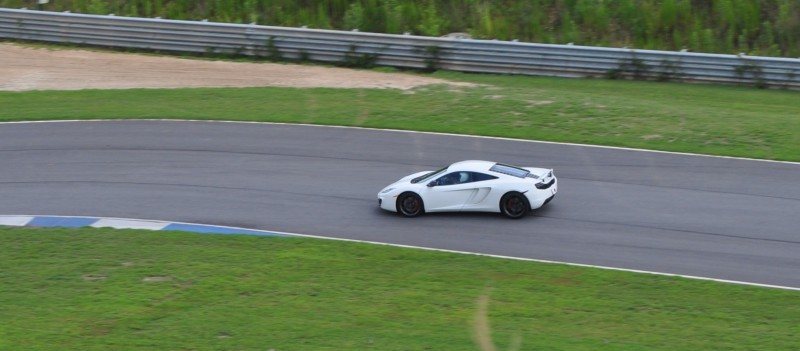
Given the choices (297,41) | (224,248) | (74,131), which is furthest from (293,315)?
(297,41)

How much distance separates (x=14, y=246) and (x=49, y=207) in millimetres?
2395

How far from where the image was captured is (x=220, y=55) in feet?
105

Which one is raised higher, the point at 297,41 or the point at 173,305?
the point at 297,41

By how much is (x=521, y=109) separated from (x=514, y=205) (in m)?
6.96

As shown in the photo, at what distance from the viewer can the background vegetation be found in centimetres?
3131

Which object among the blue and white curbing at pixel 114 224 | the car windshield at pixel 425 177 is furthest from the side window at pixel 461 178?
the blue and white curbing at pixel 114 224

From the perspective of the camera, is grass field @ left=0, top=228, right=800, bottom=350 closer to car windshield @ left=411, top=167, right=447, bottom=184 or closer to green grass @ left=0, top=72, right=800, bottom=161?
car windshield @ left=411, top=167, right=447, bottom=184

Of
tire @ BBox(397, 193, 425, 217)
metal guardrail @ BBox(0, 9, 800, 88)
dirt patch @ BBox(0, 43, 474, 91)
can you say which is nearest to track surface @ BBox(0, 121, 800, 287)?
tire @ BBox(397, 193, 425, 217)

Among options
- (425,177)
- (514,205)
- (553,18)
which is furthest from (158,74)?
(514,205)

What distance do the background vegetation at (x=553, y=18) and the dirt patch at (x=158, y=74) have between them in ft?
13.0

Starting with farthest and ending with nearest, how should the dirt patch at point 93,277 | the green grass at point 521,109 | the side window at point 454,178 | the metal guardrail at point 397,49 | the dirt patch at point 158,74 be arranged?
the dirt patch at point 158,74, the metal guardrail at point 397,49, the green grass at point 521,109, the side window at point 454,178, the dirt patch at point 93,277

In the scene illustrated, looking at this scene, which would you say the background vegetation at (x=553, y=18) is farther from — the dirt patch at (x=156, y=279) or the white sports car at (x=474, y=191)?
the dirt patch at (x=156, y=279)

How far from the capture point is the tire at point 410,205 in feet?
61.5

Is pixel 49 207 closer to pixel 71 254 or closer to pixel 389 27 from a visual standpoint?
pixel 71 254
